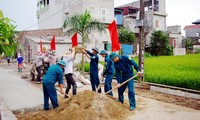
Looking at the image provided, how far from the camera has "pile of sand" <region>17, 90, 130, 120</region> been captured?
19.5 feet

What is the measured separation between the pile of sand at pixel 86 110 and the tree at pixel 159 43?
26.6 m

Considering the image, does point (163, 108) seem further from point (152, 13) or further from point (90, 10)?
point (152, 13)

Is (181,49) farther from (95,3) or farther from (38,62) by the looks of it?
(38,62)

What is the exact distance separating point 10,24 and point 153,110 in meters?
4.90


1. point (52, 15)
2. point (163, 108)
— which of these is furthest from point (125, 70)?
point (52, 15)

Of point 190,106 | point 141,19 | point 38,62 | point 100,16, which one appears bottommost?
point 190,106

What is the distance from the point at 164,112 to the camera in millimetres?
6617

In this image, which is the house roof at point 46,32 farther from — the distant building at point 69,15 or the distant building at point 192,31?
the distant building at point 192,31

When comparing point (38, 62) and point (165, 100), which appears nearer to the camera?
point (165, 100)

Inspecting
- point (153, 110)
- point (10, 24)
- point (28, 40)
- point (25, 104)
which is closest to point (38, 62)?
point (25, 104)

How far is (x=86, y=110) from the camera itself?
602 centimetres

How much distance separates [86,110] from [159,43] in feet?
91.7

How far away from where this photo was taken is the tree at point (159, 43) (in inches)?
1260

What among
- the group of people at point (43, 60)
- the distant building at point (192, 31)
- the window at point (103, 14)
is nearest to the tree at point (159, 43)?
the window at point (103, 14)
